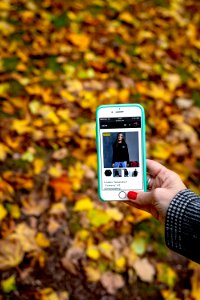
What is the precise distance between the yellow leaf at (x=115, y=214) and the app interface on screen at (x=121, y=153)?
2.32 ft

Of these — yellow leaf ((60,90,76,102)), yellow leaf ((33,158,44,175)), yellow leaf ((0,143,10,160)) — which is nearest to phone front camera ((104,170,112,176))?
yellow leaf ((33,158,44,175))

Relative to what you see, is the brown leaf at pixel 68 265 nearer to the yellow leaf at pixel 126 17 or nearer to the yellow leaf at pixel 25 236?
the yellow leaf at pixel 25 236

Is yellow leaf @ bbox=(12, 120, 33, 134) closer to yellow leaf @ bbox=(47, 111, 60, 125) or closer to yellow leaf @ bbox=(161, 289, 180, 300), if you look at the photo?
yellow leaf @ bbox=(47, 111, 60, 125)

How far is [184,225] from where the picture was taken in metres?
1.44

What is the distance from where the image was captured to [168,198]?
156 cm

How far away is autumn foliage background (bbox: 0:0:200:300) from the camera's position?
226cm

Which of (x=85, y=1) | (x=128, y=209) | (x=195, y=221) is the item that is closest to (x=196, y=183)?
(x=128, y=209)

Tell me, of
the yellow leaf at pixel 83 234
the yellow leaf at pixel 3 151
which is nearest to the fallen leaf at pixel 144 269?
the yellow leaf at pixel 83 234

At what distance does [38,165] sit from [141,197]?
1.14 m

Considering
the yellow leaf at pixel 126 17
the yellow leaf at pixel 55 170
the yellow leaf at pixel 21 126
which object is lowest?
the yellow leaf at pixel 55 170

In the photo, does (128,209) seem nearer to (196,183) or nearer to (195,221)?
(196,183)

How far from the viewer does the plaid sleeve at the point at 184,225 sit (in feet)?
4.66

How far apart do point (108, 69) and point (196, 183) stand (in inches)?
50.7

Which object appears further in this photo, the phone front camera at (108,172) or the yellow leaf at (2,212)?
the yellow leaf at (2,212)
